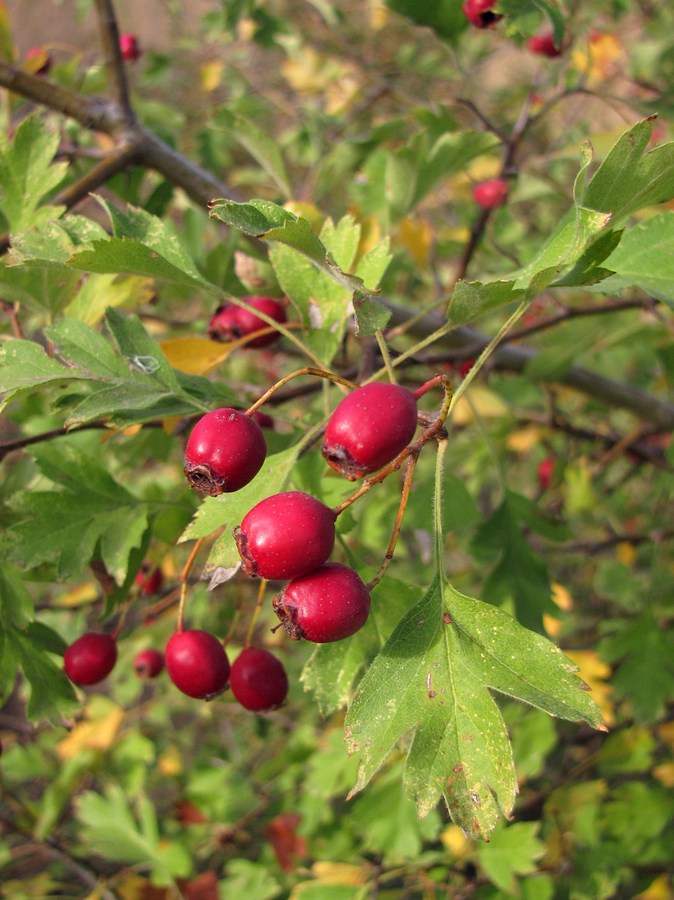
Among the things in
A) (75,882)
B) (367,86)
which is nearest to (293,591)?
(75,882)

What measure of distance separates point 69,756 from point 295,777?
0.76 meters

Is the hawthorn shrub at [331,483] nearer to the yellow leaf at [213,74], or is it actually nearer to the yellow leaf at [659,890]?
the yellow leaf at [659,890]

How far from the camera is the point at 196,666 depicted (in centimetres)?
91

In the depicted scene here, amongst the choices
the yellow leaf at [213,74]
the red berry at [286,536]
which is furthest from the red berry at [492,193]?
the yellow leaf at [213,74]

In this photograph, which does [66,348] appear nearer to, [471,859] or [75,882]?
[471,859]

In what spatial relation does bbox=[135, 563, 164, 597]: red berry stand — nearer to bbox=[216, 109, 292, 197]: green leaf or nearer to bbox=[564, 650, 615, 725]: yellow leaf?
bbox=[216, 109, 292, 197]: green leaf

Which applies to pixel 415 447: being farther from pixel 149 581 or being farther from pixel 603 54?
pixel 603 54

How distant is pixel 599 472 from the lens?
6.95 ft

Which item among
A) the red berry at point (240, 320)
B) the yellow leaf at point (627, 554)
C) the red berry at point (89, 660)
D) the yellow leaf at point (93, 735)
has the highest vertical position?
the red berry at point (240, 320)

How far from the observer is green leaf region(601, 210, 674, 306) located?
2.80ft

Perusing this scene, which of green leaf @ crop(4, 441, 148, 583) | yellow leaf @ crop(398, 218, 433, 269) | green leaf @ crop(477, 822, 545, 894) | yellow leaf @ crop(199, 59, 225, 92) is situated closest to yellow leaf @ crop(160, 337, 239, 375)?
green leaf @ crop(4, 441, 148, 583)

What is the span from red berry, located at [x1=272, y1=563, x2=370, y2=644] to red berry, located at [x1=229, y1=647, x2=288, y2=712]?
26 centimetres

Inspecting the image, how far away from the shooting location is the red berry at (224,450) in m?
0.70

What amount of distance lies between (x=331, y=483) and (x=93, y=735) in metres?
1.83
